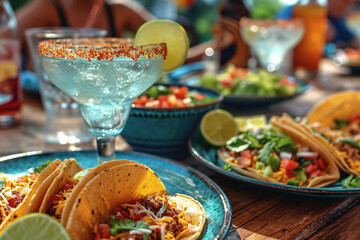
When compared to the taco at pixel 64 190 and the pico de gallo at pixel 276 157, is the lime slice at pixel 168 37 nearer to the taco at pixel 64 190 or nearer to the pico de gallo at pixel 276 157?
the taco at pixel 64 190

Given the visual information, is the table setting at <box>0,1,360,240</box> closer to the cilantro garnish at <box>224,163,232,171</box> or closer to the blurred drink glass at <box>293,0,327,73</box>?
the cilantro garnish at <box>224,163,232,171</box>

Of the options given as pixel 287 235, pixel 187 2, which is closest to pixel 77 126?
A: pixel 287 235

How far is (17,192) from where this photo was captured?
1.15 m

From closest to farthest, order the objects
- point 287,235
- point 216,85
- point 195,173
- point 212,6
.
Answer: point 287,235 < point 195,173 < point 216,85 < point 212,6

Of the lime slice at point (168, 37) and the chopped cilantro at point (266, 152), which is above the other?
the lime slice at point (168, 37)

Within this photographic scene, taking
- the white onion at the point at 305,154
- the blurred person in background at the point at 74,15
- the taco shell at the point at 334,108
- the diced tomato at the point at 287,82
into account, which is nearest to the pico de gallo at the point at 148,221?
the white onion at the point at 305,154

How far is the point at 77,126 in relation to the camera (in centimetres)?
215

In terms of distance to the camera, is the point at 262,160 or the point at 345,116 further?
the point at 345,116

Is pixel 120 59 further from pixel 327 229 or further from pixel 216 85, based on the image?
pixel 216 85

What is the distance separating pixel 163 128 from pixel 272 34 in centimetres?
205

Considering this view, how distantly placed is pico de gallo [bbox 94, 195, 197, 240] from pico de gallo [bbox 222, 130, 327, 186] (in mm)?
504

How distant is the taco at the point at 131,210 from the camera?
3.18 feet

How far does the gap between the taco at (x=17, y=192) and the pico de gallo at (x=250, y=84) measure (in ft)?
5.53

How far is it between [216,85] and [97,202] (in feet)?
6.50
